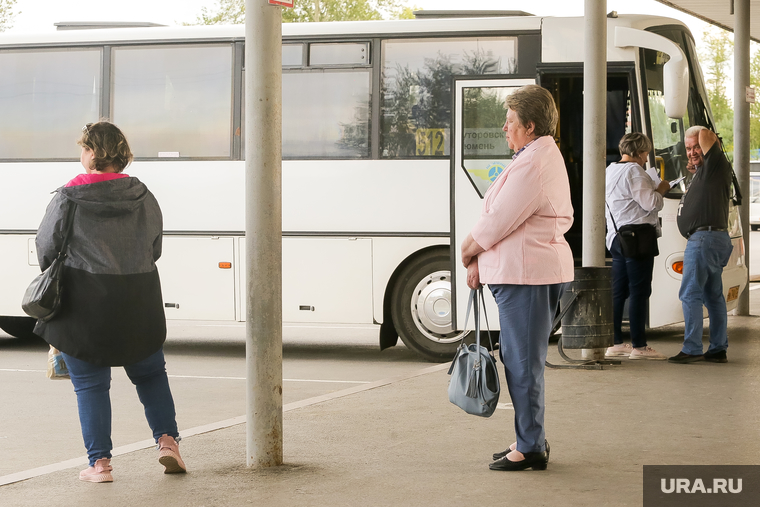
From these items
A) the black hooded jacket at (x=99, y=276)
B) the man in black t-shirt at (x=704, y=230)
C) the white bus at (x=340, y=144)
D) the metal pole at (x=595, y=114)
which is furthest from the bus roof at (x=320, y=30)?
the black hooded jacket at (x=99, y=276)

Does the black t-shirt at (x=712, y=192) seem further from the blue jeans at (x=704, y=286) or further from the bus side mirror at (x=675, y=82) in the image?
the bus side mirror at (x=675, y=82)

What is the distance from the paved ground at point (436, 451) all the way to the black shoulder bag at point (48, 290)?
2.77 ft

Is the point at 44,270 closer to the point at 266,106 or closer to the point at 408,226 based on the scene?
the point at 266,106

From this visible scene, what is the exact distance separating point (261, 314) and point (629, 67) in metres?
5.93

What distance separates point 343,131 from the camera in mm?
10398

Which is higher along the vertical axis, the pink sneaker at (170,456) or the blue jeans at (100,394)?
the blue jeans at (100,394)

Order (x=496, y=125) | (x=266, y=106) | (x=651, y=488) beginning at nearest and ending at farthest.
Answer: (x=651, y=488) → (x=266, y=106) → (x=496, y=125)

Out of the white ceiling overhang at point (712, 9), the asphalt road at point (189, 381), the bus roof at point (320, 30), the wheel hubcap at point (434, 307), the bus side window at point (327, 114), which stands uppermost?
the white ceiling overhang at point (712, 9)

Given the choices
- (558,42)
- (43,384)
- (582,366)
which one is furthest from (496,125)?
(43,384)

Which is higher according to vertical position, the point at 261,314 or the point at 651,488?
the point at 261,314

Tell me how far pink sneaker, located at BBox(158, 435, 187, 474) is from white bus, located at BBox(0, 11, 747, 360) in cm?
470

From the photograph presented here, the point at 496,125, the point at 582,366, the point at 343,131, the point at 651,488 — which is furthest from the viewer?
the point at 343,131

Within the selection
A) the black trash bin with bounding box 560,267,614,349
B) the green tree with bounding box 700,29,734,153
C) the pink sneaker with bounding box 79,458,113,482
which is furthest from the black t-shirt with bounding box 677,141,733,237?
the green tree with bounding box 700,29,734,153

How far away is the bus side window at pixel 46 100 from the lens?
36.4 feet
